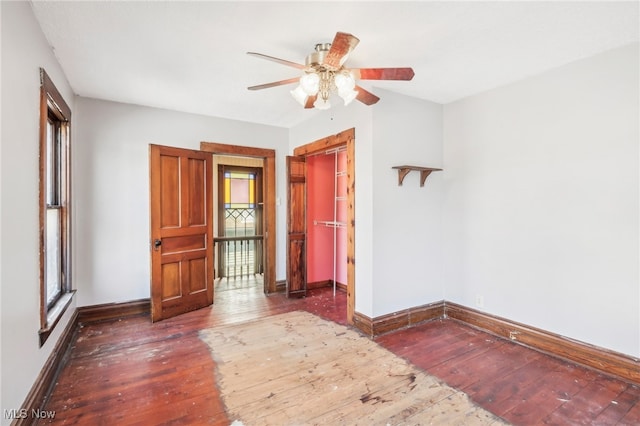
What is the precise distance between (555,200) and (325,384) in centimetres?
248

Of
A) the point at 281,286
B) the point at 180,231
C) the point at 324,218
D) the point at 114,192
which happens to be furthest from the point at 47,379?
the point at 324,218

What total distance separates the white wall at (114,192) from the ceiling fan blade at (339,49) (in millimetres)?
2689

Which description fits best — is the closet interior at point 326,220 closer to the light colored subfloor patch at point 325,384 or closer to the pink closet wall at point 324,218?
the pink closet wall at point 324,218

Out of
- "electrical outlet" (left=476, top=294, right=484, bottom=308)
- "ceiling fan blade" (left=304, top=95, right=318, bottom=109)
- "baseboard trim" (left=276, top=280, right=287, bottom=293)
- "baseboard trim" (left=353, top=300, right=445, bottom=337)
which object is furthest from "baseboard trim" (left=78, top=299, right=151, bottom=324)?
"electrical outlet" (left=476, top=294, right=484, bottom=308)

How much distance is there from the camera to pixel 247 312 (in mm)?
3738

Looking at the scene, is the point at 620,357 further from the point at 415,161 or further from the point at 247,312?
the point at 247,312

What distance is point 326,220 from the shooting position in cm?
484

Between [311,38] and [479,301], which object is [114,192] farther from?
[479,301]

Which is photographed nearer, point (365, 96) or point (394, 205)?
point (365, 96)

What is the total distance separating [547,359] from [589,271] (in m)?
0.82

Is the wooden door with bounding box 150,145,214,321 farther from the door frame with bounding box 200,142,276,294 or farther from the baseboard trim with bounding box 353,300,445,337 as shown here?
the baseboard trim with bounding box 353,300,445,337

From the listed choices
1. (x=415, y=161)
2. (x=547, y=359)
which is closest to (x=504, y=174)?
(x=415, y=161)

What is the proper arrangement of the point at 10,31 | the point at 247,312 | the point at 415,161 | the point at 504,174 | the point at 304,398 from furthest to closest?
1. the point at 247,312
2. the point at 415,161
3. the point at 504,174
4. the point at 304,398
5. the point at 10,31

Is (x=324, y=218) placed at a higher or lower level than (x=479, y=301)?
higher
